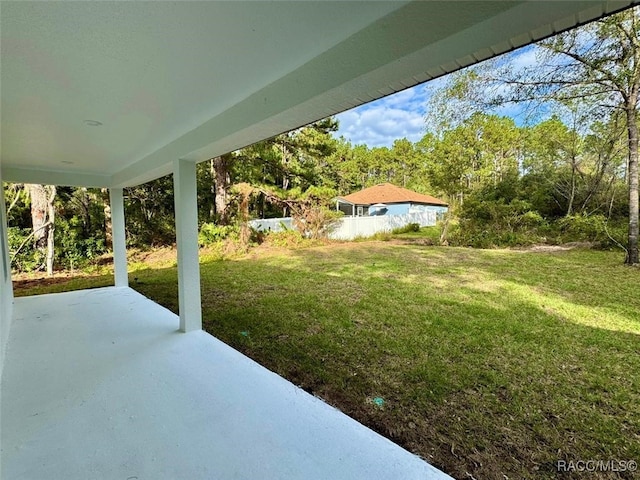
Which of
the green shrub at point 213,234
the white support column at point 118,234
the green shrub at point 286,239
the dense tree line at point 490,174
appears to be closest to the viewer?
the white support column at point 118,234

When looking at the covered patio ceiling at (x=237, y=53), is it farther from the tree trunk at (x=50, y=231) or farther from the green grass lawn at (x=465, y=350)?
the tree trunk at (x=50, y=231)

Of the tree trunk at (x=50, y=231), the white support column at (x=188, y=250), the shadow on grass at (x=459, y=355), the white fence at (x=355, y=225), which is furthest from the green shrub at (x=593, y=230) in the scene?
the tree trunk at (x=50, y=231)

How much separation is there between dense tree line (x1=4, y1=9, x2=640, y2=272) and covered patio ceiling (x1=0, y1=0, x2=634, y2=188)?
6.53 metres

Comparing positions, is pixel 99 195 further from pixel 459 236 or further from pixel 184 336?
pixel 459 236

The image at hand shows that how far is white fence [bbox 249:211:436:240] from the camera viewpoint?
427 inches

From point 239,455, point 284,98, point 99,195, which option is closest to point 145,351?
point 239,455

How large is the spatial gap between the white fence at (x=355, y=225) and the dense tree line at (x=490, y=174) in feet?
2.53

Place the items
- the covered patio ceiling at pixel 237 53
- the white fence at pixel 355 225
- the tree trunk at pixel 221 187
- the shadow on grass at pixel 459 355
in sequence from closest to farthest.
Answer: the covered patio ceiling at pixel 237 53
the shadow on grass at pixel 459 355
the tree trunk at pixel 221 187
the white fence at pixel 355 225

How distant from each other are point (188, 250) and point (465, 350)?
313 centimetres

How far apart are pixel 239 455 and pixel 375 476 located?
699 mm

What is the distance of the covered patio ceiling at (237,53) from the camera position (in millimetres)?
1062

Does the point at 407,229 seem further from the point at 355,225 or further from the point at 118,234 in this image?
the point at 118,234

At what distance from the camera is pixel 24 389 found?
216 cm

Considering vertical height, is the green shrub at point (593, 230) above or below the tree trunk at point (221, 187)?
below
